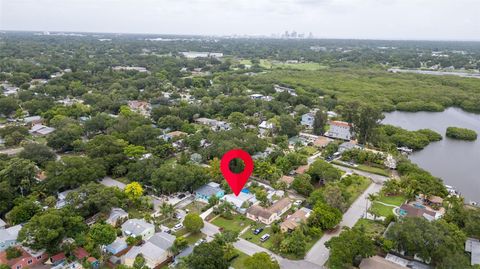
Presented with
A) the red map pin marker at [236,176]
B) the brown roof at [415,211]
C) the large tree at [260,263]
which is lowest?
the brown roof at [415,211]

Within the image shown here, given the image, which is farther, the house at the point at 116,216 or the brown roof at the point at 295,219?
the house at the point at 116,216

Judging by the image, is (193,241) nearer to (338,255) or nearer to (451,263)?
(338,255)

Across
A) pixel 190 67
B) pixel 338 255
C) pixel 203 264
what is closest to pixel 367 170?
pixel 338 255

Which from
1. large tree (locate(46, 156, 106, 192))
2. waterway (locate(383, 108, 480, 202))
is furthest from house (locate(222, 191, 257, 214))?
waterway (locate(383, 108, 480, 202))

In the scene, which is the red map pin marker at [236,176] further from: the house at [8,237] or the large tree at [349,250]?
the house at [8,237]

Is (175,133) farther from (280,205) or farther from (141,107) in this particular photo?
(280,205)

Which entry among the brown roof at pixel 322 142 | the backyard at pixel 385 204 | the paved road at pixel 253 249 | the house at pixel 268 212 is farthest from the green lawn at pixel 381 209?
the brown roof at pixel 322 142

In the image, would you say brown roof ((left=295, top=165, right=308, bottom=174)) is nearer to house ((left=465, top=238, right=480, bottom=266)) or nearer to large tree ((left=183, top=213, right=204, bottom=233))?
large tree ((left=183, top=213, right=204, bottom=233))
